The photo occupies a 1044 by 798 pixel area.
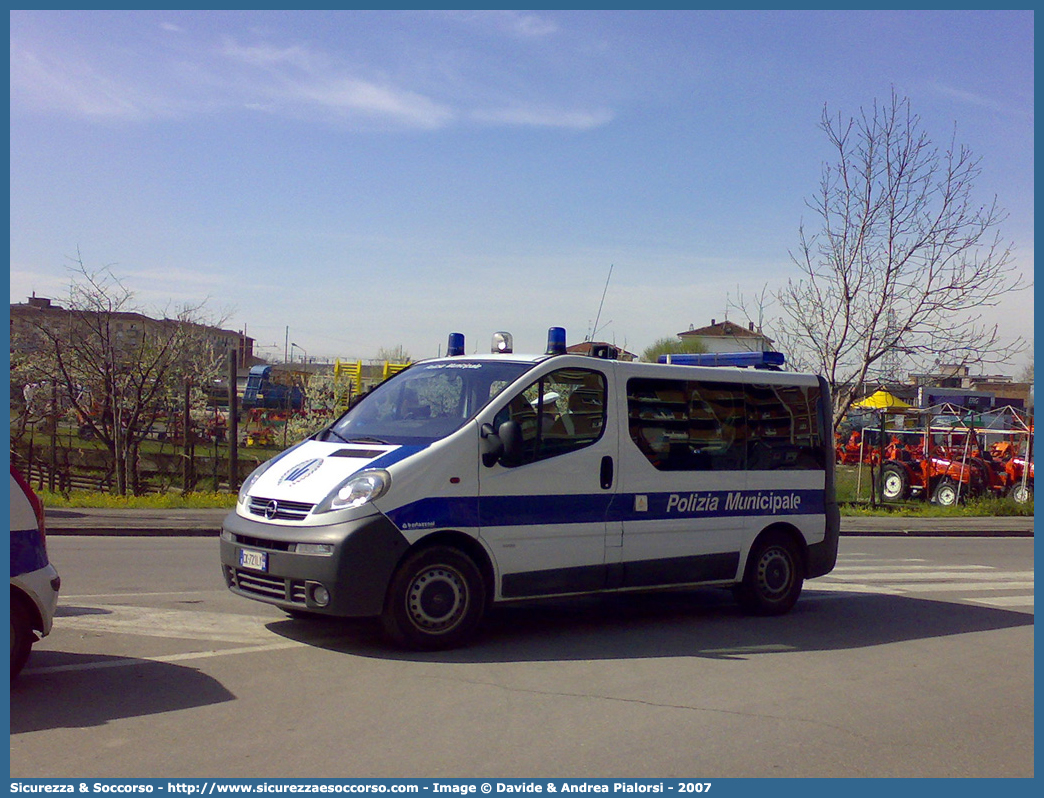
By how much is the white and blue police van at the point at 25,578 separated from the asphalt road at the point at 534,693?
366 millimetres

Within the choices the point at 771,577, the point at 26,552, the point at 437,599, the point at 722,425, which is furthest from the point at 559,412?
the point at 26,552

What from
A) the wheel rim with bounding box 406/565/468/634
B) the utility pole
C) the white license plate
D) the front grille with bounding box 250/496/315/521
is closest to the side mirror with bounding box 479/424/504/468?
the wheel rim with bounding box 406/565/468/634

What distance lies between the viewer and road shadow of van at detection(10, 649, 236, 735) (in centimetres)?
551

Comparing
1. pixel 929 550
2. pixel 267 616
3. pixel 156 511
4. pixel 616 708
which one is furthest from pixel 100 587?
pixel 929 550

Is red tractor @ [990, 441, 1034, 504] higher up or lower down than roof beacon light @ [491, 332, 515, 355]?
lower down

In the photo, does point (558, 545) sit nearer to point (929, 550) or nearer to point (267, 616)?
point (267, 616)

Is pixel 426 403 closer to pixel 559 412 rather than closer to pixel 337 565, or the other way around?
pixel 559 412

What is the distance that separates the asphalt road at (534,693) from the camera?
5059mm

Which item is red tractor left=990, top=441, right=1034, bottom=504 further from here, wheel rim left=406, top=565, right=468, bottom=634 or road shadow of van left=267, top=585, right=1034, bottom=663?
wheel rim left=406, top=565, right=468, bottom=634

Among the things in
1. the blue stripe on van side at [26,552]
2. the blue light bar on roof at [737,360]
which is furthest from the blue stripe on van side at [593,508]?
the blue stripe on van side at [26,552]

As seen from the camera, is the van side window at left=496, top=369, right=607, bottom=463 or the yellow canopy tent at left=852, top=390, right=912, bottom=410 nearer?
the van side window at left=496, top=369, right=607, bottom=463

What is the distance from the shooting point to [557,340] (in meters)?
8.50

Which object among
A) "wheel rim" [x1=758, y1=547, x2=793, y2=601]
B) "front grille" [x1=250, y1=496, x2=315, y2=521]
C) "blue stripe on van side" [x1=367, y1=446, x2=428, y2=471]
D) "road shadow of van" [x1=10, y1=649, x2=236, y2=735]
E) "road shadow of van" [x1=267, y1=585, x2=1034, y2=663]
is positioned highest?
"blue stripe on van side" [x1=367, y1=446, x2=428, y2=471]

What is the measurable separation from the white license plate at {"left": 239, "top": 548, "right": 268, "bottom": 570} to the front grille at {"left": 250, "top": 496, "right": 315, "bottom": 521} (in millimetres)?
265
